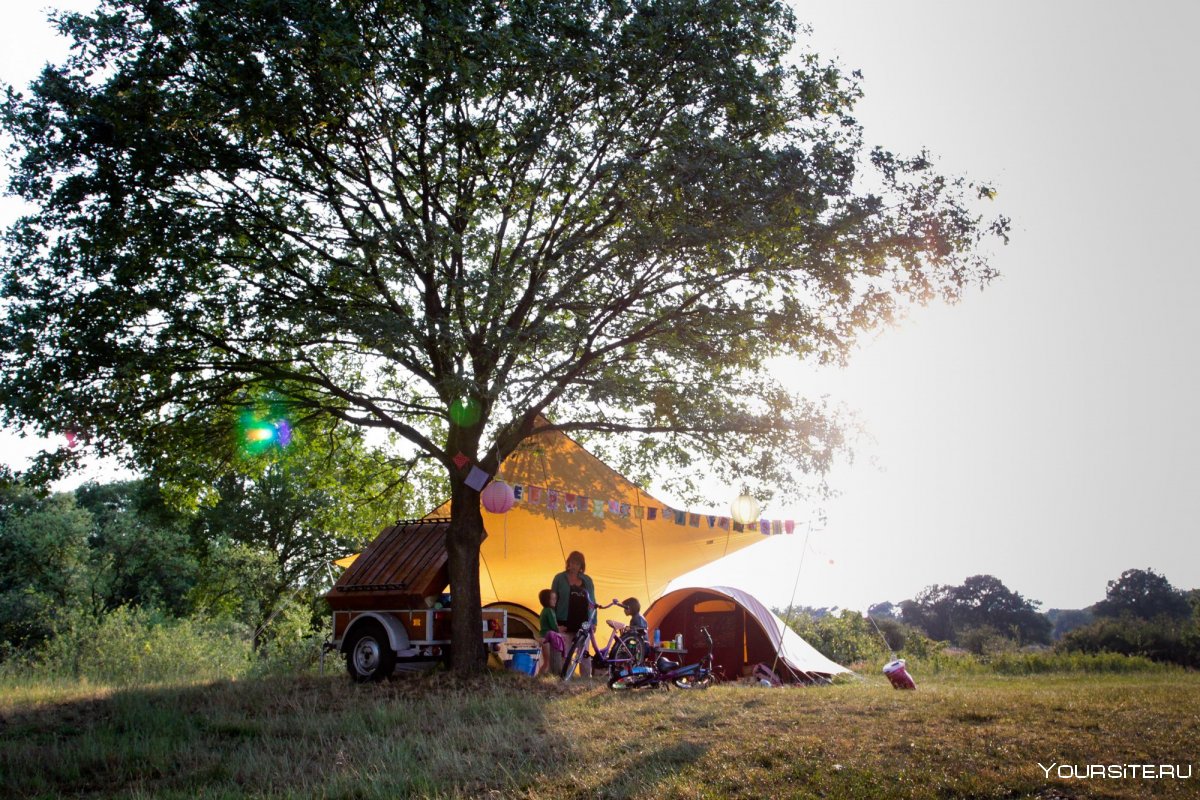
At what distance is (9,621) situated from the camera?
26.5m

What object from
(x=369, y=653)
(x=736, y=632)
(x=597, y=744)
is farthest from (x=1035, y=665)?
(x=597, y=744)

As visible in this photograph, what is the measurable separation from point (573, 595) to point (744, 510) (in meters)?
3.35

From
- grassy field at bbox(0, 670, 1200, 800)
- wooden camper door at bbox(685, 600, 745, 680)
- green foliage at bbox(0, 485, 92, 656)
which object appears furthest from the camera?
green foliage at bbox(0, 485, 92, 656)

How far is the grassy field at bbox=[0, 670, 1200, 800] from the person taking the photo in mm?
5875

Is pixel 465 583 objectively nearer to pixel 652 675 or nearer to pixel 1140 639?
pixel 652 675

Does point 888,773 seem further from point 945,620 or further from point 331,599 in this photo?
point 945,620

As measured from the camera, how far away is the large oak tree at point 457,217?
33.9ft

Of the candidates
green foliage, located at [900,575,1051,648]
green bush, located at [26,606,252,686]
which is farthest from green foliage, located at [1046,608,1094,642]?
green bush, located at [26,606,252,686]

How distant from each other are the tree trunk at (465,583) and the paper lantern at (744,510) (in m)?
4.02

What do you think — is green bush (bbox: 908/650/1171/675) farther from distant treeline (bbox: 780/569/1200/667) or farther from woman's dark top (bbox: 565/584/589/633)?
woman's dark top (bbox: 565/584/589/633)

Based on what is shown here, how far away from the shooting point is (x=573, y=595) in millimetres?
12633

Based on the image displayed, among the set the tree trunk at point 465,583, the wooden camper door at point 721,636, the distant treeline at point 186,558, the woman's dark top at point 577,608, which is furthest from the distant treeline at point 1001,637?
the distant treeline at point 186,558

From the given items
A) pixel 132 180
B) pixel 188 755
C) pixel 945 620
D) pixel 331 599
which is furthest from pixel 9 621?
pixel 945 620

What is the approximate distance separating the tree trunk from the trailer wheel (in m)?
0.90
